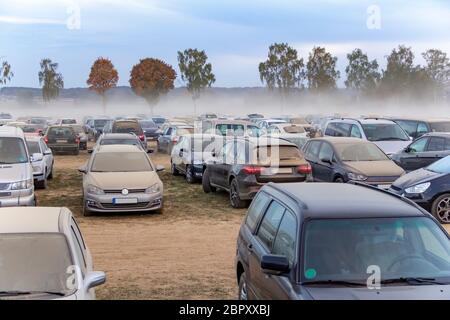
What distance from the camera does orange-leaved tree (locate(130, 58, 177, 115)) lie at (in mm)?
79812

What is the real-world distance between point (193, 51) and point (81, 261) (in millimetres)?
70623

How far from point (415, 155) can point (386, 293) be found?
12.9 metres

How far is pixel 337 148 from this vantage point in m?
15.0

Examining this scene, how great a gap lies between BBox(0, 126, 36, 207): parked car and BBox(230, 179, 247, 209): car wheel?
437 centimetres

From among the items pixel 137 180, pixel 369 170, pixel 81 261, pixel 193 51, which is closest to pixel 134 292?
pixel 81 261

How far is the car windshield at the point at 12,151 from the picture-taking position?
13.3 meters

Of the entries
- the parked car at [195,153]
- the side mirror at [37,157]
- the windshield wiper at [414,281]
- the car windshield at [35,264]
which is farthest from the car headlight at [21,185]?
the windshield wiper at [414,281]

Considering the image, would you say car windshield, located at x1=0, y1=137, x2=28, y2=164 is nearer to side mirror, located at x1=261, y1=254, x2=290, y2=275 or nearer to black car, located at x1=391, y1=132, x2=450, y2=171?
side mirror, located at x1=261, y1=254, x2=290, y2=275

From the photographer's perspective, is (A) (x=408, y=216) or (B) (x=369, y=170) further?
(B) (x=369, y=170)

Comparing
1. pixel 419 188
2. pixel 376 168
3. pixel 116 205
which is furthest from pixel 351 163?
pixel 116 205

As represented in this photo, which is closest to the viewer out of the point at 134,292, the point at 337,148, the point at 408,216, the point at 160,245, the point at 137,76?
the point at 408,216

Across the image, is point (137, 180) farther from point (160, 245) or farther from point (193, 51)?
A: point (193, 51)

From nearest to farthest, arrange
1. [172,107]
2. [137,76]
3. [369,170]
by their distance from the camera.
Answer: [369,170] < [137,76] < [172,107]

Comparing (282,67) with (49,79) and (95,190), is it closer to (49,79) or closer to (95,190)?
(49,79)
